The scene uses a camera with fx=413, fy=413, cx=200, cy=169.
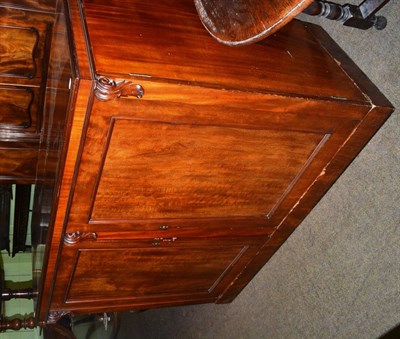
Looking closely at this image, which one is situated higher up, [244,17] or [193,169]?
[244,17]

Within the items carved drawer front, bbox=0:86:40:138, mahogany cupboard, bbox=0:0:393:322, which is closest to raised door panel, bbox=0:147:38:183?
carved drawer front, bbox=0:86:40:138

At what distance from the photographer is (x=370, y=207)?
1.21 m

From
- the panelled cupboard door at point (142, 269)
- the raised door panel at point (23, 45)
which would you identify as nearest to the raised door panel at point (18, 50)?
the raised door panel at point (23, 45)

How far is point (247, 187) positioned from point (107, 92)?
0.54 metres

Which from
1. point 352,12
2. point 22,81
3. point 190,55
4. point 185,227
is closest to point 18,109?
point 22,81

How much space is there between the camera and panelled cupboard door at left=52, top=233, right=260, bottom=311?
1.24 m

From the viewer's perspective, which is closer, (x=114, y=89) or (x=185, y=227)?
(x=114, y=89)

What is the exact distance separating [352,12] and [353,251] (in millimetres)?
694

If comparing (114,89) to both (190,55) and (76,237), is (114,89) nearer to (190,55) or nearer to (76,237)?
(190,55)

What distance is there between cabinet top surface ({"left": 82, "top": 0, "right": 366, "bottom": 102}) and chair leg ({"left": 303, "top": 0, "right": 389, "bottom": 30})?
0.32 feet

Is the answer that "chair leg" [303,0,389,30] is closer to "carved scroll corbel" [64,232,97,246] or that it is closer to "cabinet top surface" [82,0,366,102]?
Result: "cabinet top surface" [82,0,366,102]

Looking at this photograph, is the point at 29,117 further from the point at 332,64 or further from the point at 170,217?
the point at 332,64

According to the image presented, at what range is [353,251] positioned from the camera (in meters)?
1.26

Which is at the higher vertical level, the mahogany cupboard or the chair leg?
the chair leg
